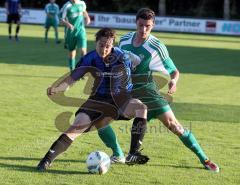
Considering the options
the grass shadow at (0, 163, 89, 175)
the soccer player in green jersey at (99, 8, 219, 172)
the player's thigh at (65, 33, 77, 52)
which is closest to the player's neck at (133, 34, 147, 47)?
the soccer player in green jersey at (99, 8, 219, 172)

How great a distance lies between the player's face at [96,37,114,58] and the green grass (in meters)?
1.27

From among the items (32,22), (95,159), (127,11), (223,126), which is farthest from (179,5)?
(95,159)

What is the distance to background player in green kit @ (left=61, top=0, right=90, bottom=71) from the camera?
13625 millimetres

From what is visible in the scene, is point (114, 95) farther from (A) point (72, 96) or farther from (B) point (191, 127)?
(A) point (72, 96)

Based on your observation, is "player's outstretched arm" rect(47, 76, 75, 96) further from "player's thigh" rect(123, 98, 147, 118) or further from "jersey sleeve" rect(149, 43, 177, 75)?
"jersey sleeve" rect(149, 43, 177, 75)

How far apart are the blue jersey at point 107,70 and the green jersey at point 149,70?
0.55 feet

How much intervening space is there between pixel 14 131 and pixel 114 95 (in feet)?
7.28

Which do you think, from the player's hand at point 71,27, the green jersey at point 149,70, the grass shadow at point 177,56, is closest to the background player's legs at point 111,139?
the green jersey at point 149,70

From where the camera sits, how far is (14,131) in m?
8.09

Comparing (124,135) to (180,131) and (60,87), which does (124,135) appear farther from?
(60,87)

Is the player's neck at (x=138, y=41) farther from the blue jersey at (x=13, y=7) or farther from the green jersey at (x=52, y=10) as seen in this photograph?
the green jersey at (x=52, y=10)

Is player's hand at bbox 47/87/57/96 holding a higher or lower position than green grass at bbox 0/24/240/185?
higher

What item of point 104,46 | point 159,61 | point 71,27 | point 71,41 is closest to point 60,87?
point 104,46

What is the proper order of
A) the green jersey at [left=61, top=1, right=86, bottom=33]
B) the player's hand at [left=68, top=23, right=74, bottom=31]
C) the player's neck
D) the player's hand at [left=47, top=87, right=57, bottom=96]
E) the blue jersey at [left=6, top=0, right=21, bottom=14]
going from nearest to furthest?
the player's hand at [left=47, top=87, right=57, bottom=96] < the player's neck < the player's hand at [left=68, top=23, right=74, bottom=31] < the green jersey at [left=61, top=1, right=86, bottom=33] < the blue jersey at [left=6, top=0, right=21, bottom=14]
